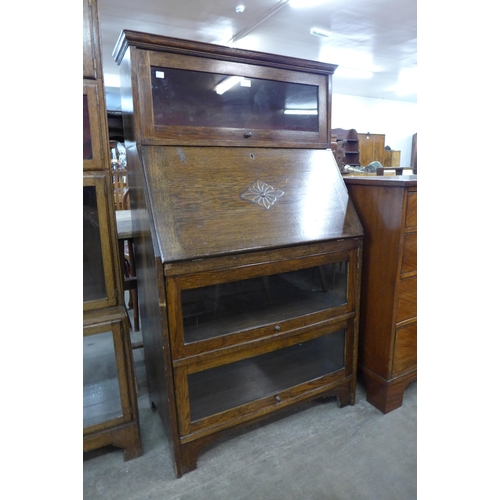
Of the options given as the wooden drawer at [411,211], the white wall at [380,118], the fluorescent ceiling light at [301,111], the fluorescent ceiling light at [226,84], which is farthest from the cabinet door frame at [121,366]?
the white wall at [380,118]

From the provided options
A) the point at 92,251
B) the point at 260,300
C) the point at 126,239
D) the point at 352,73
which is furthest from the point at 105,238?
the point at 352,73

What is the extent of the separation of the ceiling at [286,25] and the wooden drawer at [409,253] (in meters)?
2.06

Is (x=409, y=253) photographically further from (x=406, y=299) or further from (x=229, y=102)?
(x=229, y=102)

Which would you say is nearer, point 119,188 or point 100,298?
point 100,298

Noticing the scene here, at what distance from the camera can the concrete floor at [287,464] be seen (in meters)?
1.25

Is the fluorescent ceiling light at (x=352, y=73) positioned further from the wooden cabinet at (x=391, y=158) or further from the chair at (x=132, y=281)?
the chair at (x=132, y=281)

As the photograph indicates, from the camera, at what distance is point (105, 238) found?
121 cm

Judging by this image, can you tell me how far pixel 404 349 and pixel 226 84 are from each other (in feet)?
4.57
